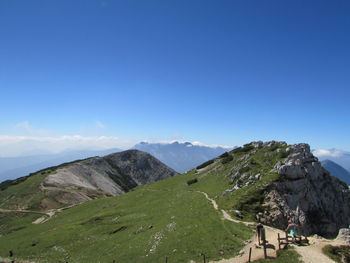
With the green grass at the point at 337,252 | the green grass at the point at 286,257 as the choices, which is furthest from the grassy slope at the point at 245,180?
the green grass at the point at 337,252

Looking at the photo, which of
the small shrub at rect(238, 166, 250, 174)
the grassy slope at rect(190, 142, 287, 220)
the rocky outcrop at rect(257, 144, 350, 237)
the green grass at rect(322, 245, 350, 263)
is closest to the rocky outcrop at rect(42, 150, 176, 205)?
the grassy slope at rect(190, 142, 287, 220)

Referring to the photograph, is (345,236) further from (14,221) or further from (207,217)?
(14,221)

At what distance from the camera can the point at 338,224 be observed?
196ft

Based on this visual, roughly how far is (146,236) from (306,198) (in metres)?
36.7

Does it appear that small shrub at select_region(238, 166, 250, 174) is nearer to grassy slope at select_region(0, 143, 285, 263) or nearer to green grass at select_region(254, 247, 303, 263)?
grassy slope at select_region(0, 143, 285, 263)

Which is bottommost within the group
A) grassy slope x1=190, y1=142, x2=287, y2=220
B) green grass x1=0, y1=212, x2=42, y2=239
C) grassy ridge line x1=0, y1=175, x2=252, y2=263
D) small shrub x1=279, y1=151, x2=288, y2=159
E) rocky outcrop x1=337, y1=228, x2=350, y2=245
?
green grass x1=0, y1=212, x2=42, y2=239

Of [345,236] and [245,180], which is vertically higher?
[245,180]

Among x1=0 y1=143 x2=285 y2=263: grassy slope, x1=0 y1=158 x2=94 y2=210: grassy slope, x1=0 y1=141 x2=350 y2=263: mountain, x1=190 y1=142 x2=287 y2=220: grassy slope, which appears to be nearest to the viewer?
x1=0 y1=143 x2=285 y2=263: grassy slope

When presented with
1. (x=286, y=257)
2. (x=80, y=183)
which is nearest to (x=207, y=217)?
(x=286, y=257)

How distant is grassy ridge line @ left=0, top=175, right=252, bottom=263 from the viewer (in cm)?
3588

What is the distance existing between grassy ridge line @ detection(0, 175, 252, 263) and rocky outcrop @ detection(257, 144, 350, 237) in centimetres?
1233

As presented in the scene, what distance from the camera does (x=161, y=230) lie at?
43219mm

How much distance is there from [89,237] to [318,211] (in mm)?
49725

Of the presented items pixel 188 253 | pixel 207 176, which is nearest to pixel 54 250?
pixel 188 253
